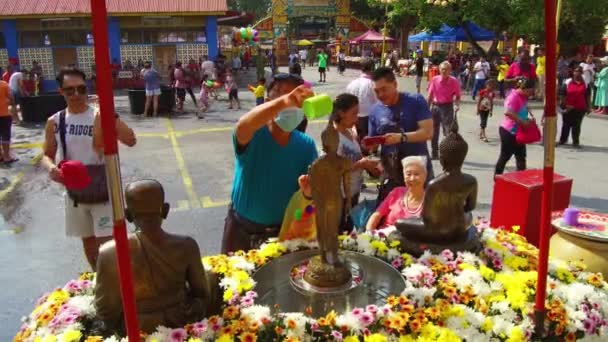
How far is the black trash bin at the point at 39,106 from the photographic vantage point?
14289 millimetres

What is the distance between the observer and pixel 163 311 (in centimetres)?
215

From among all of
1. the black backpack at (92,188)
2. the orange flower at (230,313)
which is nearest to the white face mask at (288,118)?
the orange flower at (230,313)

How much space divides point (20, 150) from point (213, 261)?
983cm

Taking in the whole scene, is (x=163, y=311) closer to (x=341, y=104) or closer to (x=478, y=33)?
(x=341, y=104)

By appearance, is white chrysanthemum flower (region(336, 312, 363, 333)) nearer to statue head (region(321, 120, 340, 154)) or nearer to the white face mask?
statue head (region(321, 120, 340, 154))

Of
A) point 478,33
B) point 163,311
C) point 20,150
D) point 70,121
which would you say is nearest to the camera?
point 163,311

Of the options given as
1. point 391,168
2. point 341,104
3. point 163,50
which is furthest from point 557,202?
point 163,50

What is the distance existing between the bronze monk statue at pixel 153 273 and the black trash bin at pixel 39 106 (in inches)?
546

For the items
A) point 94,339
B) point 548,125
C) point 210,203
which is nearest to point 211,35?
point 210,203

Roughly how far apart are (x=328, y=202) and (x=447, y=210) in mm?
778

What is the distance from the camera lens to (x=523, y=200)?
4262 mm

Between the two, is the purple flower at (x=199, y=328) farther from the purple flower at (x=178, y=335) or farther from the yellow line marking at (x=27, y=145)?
the yellow line marking at (x=27, y=145)

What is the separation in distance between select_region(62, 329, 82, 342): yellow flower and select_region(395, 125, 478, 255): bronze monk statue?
1.75 metres

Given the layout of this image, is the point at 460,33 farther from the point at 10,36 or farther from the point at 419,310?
the point at 419,310
